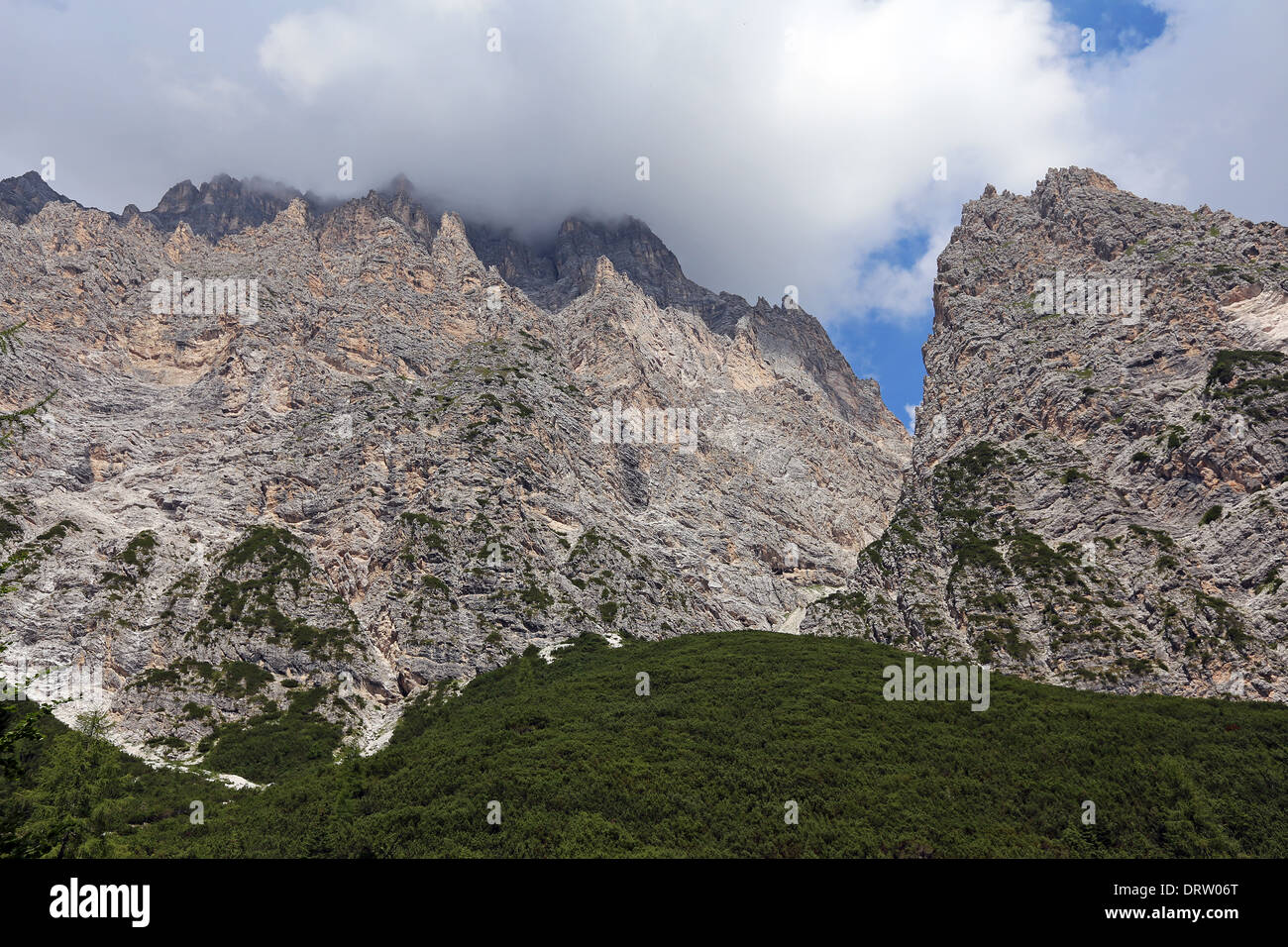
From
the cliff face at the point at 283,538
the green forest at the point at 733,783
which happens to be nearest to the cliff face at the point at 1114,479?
the green forest at the point at 733,783

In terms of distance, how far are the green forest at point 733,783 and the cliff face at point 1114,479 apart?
65.6 ft

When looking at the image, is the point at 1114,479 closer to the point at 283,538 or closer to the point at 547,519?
the point at 547,519

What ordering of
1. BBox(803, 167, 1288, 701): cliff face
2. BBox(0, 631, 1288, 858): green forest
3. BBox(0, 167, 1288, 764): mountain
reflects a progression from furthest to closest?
BBox(0, 167, 1288, 764): mountain, BBox(803, 167, 1288, 701): cliff face, BBox(0, 631, 1288, 858): green forest

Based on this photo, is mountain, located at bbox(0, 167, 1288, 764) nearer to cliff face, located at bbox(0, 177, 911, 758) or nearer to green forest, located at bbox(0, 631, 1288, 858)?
Answer: cliff face, located at bbox(0, 177, 911, 758)

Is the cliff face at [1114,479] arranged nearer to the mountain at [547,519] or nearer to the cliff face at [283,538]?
the mountain at [547,519]

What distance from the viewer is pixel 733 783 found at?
7431cm

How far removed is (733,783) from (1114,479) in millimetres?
114277

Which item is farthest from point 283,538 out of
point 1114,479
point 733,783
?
point 1114,479

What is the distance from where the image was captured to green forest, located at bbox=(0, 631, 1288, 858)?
203 ft

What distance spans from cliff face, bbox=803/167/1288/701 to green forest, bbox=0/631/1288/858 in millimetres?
20008

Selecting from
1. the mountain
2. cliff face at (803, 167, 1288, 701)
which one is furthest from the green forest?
cliff face at (803, 167, 1288, 701)

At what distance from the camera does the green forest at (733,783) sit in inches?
2438

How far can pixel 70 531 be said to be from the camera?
13562cm
